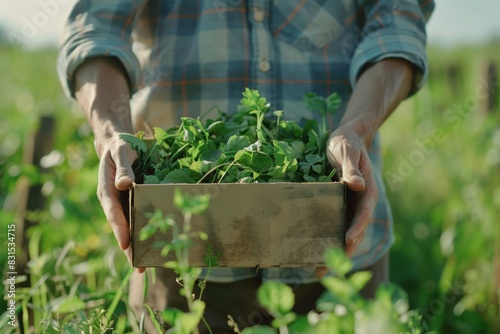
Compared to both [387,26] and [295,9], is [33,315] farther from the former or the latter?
[387,26]

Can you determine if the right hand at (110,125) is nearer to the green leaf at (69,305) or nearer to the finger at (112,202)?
the finger at (112,202)

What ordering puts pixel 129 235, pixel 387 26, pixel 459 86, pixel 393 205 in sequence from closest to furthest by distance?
pixel 129 235, pixel 387 26, pixel 393 205, pixel 459 86

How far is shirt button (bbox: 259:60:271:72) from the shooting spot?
1829 mm

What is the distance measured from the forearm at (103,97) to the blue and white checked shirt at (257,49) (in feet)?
0.19

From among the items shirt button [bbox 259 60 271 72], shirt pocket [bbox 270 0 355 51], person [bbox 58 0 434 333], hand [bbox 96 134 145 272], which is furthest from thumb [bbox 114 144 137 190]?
shirt pocket [bbox 270 0 355 51]

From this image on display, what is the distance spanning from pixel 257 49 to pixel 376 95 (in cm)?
32

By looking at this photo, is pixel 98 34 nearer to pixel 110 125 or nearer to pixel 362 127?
pixel 110 125

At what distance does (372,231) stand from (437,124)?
2.34 meters

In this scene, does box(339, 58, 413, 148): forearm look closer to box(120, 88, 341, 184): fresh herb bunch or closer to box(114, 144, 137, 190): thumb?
box(120, 88, 341, 184): fresh herb bunch

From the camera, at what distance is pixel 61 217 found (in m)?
3.00

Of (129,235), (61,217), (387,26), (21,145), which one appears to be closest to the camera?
(129,235)

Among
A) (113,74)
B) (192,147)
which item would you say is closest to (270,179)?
(192,147)

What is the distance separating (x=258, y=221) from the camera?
50.2 inches

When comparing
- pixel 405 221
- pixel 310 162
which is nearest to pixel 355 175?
pixel 310 162
